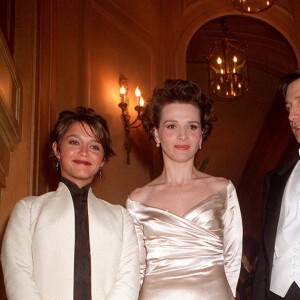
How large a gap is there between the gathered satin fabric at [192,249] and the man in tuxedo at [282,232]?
0.54ft

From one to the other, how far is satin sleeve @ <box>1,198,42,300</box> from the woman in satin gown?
60 centimetres

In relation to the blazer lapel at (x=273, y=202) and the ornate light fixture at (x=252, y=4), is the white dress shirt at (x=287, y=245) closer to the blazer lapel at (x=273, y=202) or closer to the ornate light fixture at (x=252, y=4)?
the blazer lapel at (x=273, y=202)

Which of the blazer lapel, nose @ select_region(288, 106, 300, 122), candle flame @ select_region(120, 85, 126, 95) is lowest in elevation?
the blazer lapel

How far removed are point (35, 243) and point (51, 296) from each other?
259 millimetres

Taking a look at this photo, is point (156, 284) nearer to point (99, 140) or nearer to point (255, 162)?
point (99, 140)

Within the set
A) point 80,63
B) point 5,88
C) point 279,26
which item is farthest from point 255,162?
point 5,88

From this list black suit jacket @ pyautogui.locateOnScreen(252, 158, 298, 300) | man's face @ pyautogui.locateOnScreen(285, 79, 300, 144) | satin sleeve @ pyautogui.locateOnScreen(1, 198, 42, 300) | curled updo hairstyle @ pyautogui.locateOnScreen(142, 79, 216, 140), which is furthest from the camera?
curled updo hairstyle @ pyautogui.locateOnScreen(142, 79, 216, 140)

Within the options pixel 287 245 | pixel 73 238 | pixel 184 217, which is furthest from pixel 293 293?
pixel 73 238

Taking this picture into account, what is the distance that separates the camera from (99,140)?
115 inches

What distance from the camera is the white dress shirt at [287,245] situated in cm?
264

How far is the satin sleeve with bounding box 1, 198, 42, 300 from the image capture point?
2.42m

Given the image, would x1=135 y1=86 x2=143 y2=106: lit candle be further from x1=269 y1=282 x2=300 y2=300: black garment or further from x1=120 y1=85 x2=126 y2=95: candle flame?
x1=269 y1=282 x2=300 y2=300: black garment

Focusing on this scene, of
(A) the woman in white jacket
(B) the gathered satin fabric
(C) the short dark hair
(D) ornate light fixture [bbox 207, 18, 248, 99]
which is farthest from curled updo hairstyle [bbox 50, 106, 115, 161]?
(D) ornate light fixture [bbox 207, 18, 248, 99]

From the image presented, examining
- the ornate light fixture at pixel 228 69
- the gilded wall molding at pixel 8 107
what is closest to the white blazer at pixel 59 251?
the gilded wall molding at pixel 8 107
